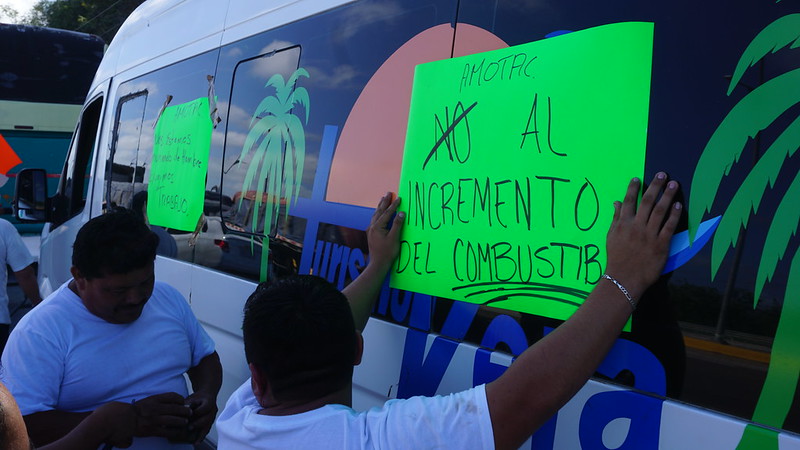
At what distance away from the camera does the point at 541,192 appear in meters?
1.59

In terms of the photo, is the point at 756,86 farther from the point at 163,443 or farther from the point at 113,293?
the point at 163,443

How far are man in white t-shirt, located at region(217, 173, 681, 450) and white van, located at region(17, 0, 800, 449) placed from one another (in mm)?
87

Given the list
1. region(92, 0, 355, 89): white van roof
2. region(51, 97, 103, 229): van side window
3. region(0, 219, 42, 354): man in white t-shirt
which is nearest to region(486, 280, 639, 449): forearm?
region(92, 0, 355, 89): white van roof

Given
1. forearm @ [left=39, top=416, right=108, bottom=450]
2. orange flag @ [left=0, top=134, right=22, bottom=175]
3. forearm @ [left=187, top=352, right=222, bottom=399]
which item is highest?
orange flag @ [left=0, top=134, right=22, bottom=175]

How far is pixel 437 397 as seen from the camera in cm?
137

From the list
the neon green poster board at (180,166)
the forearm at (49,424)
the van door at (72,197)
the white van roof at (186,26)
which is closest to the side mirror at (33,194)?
the van door at (72,197)

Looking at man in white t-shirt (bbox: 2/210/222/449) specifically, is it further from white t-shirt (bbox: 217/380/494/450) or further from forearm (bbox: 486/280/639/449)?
forearm (bbox: 486/280/639/449)

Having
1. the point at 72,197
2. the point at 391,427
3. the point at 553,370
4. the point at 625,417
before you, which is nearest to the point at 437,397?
the point at 391,427

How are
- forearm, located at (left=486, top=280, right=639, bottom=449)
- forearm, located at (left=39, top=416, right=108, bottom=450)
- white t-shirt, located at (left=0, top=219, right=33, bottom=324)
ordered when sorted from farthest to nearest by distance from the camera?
1. white t-shirt, located at (left=0, top=219, right=33, bottom=324)
2. forearm, located at (left=39, top=416, right=108, bottom=450)
3. forearm, located at (left=486, top=280, right=639, bottom=449)

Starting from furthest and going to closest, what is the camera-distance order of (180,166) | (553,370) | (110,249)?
(180,166) < (110,249) < (553,370)

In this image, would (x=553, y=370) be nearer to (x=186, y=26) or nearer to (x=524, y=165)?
(x=524, y=165)

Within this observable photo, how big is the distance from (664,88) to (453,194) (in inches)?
24.3

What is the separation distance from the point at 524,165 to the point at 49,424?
1.56 meters

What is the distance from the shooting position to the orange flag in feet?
34.3
